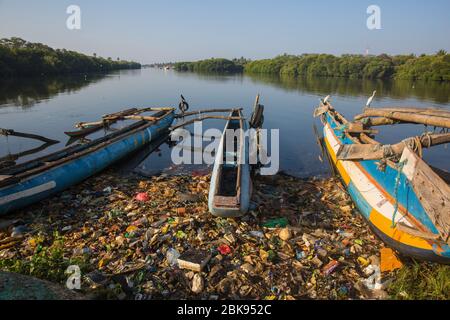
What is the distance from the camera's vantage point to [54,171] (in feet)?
30.4

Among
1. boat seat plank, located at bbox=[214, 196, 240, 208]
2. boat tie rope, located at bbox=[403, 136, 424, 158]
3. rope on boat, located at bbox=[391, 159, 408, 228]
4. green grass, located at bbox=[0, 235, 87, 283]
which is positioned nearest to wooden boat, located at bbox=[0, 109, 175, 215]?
green grass, located at bbox=[0, 235, 87, 283]

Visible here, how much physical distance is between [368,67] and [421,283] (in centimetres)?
8033

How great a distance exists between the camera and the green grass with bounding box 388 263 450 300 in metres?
4.89

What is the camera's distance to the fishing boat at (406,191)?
17.7ft

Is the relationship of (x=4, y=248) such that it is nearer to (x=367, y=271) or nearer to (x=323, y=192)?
(x=367, y=271)

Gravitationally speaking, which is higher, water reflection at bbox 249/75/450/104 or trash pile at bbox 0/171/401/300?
water reflection at bbox 249/75/450/104

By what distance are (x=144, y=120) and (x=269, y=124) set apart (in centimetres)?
1142

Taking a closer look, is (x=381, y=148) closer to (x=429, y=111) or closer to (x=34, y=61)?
(x=429, y=111)

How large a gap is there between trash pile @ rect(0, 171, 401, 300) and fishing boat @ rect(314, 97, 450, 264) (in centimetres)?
54

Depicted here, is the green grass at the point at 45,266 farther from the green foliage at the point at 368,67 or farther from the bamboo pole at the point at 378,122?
the green foliage at the point at 368,67

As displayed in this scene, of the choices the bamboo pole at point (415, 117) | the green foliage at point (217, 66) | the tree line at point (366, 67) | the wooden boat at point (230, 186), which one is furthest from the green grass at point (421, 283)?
the green foliage at point (217, 66)

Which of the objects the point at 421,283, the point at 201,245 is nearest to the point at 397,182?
the point at 421,283

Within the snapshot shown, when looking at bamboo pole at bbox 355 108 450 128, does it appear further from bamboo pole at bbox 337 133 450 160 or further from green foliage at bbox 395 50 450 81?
green foliage at bbox 395 50 450 81

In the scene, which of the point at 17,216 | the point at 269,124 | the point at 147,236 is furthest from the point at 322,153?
the point at 17,216
